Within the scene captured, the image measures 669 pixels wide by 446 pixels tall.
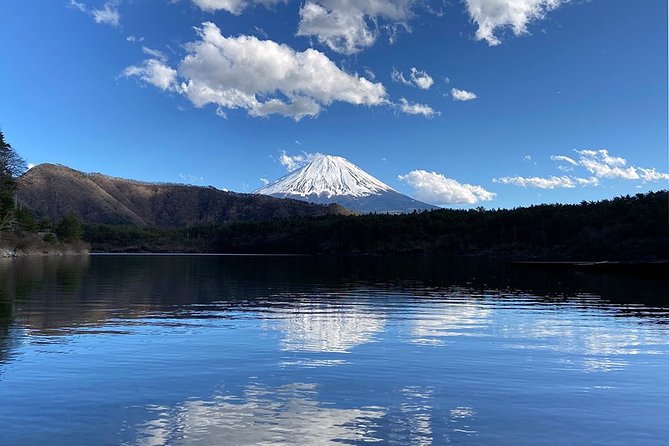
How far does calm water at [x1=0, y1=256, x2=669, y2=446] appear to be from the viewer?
12.8m

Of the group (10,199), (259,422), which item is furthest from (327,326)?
(10,199)

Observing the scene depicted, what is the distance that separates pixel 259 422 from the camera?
43.7ft

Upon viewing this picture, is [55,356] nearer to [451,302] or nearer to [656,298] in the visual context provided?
[451,302]

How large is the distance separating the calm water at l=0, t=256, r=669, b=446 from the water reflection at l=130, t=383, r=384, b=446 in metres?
0.05

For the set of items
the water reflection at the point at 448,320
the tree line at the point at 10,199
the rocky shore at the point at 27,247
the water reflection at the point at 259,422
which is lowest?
the water reflection at the point at 259,422

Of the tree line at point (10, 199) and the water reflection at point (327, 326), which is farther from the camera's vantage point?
the tree line at point (10, 199)

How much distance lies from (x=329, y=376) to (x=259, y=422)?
515 centimetres

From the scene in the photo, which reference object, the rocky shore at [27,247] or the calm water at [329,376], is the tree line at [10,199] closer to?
the rocky shore at [27,247]

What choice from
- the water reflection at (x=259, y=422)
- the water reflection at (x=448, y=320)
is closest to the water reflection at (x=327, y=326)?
the water reflection at (x=448, y=320)

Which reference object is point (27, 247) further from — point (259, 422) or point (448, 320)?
point (259, 422)

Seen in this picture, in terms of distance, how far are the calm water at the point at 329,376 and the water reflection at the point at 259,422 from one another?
54mm

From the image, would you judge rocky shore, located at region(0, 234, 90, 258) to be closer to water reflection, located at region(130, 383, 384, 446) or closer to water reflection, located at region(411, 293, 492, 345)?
water reflection, located at region(411, 293, 492, 345)

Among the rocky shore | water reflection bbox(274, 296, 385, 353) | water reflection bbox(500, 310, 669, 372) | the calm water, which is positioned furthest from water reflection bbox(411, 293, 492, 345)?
the rocky shore

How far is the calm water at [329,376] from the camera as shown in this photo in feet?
42.1
